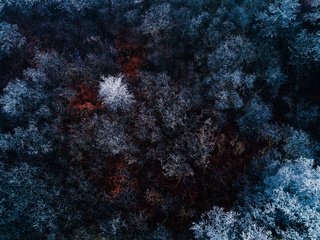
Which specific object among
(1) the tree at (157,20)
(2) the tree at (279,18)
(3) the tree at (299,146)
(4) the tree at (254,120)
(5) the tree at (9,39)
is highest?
(2) the tree at (279,18)

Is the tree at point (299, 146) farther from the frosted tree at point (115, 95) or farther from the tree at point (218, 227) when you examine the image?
the frosted tree at point (115, 95)

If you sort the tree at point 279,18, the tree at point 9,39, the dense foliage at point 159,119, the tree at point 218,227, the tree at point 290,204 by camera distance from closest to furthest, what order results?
the tree at point 290,204 < the tree at point 218,227 < the dense foliage at point 159,119 < the tree at point 279,18 < the tree at point 9,39

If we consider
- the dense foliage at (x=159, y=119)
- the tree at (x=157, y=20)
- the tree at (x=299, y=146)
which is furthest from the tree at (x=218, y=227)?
the tree at (x=157, y=20)

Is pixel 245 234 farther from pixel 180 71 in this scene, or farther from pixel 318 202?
pixel 180 71

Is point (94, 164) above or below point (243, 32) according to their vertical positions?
below

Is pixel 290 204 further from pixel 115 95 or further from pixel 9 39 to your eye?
pixel 9 39

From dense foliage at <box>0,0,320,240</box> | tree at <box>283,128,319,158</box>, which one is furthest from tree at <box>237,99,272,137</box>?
tree at <box>283,128,319,158</box>

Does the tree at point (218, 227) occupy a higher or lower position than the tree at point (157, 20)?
lower

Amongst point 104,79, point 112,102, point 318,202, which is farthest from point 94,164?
point 318,202
